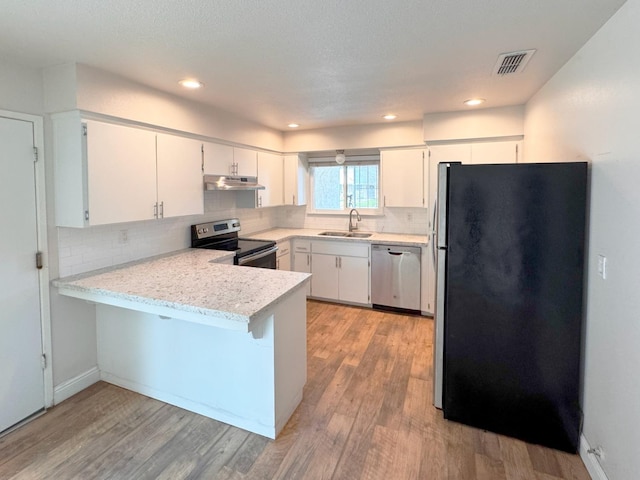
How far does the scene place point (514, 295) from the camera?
207 cm

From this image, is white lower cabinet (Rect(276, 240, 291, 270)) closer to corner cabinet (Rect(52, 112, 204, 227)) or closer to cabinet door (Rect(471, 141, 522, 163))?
corner cabinet (Rect(52, 112, 204, 227))

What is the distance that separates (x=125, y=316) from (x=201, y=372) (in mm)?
804

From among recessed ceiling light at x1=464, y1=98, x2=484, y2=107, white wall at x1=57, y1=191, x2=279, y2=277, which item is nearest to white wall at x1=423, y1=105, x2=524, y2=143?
recessed ceiling light at x1=464, y1=98, x2=484, y2=107

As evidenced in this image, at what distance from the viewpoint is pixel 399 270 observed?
4160 millimetres

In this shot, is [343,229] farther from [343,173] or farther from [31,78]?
[31,78]

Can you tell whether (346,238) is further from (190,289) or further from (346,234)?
(190,289)

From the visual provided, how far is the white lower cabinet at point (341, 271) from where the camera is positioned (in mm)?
4387

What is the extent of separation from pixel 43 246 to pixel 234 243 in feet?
6.00

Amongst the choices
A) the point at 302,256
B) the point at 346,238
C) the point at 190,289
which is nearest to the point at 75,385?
the point at 190,289

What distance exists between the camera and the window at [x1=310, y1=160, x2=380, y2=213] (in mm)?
4965

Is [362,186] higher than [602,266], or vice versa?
[362,186]

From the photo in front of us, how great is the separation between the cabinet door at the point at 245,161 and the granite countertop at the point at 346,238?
33.4 inches

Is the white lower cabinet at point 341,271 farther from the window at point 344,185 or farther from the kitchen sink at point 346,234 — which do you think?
the window at point 344,185

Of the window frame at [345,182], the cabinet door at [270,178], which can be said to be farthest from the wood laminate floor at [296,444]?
the window frame at [345,182]
